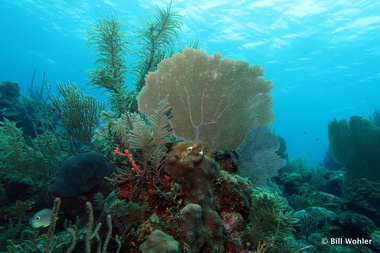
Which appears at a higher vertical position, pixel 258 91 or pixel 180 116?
pixel 258 91

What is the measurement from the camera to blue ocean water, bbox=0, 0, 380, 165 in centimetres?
1931

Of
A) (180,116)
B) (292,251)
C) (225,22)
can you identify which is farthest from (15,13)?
(292,251)

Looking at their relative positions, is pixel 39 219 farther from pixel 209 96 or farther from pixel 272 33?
pixel 272 33

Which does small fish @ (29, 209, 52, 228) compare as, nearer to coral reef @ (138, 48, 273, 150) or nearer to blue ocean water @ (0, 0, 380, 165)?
coral reef @ (138, 48, 273, 150)

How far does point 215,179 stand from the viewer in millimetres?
2936

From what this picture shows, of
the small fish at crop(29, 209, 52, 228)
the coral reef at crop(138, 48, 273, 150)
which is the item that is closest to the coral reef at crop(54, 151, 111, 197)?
the small fish at crop(29, 209, 52, 228)

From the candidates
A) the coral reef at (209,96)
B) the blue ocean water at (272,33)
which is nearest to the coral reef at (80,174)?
the coral reef at (209,96)

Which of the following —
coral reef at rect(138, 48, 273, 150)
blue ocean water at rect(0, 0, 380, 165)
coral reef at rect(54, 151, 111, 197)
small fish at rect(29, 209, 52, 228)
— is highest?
blue ocean water at rect(0, 0, 380, 165)

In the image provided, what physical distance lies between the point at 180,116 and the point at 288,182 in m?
10.3

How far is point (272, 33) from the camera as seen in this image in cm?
2378

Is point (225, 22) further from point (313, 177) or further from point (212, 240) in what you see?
point (212, 240)

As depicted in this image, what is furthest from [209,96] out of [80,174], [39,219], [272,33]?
[272,33]

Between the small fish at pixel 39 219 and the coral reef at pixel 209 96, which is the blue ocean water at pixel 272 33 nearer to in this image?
the coral reef at pixel 209 96

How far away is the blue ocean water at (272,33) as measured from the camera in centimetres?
1931
